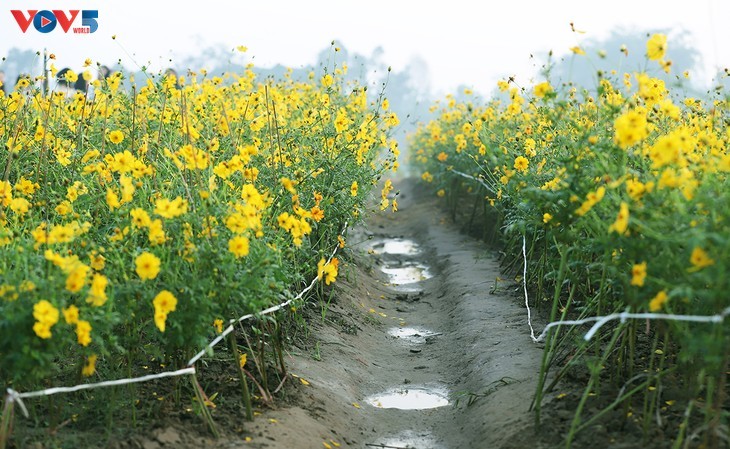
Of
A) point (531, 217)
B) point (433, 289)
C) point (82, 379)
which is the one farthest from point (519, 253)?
point (82, 379)

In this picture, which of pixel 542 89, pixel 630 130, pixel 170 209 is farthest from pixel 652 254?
pixel 170 209

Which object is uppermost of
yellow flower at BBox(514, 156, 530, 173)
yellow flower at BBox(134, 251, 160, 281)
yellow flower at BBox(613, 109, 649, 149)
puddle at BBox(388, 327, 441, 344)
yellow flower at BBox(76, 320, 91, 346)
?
yellow flower at BBox(613, 109, 649, 149)

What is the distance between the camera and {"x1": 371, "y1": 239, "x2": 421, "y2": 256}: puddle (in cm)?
1124

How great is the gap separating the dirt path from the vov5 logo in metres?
3.27

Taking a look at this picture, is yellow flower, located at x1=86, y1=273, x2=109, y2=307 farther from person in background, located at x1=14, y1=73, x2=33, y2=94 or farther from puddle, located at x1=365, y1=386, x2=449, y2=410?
person in background, located at x1=14, y1=73, x2=33, y2=94

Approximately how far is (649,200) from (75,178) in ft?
11.9

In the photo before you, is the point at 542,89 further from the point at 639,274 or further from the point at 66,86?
the point at 66,86

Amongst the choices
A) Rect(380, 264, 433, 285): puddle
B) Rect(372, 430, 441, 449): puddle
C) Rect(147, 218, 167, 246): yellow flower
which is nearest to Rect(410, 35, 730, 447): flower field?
Rect(372, 430, 441, 449): puddle

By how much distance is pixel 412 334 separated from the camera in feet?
23.5

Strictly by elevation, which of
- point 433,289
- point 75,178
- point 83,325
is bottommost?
point 433,289

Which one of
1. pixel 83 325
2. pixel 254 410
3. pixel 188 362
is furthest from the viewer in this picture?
pixel 254 410

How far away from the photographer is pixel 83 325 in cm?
326

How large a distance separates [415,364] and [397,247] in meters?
5.41

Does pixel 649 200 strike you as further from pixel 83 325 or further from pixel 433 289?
pixel 433 289
